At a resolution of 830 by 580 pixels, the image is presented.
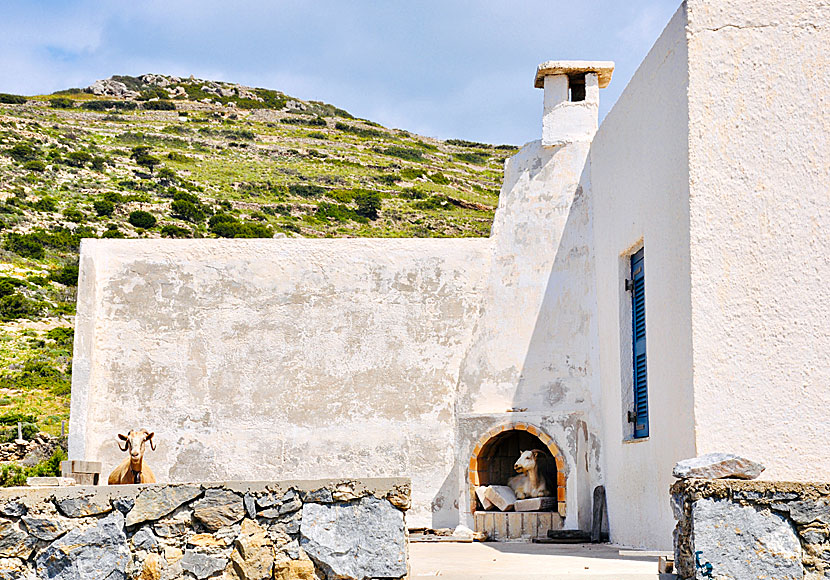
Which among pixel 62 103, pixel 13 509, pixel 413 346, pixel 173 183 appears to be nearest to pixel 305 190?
pixel 173 183

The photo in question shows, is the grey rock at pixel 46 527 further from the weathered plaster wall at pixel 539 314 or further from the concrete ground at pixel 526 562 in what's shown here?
the weathered plaster wall at pixel 539 314

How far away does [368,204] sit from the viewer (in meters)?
39.0

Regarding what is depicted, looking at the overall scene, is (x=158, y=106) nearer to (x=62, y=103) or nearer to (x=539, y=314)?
(x=62, y=103)

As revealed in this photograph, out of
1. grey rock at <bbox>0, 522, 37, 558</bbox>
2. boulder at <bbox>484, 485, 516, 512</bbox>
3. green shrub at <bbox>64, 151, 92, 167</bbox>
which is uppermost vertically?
green shrub at <bbox>64, 151, 92, 167</bbox>

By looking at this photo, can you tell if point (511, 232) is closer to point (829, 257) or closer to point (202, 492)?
point (829, 257)

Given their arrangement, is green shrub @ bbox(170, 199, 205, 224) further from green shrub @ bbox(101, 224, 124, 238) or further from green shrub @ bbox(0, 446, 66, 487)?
green shrub @ bbox(0, 446, 66, 487)

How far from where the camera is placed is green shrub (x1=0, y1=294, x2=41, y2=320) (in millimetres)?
26719

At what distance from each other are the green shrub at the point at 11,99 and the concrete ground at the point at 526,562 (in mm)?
45425

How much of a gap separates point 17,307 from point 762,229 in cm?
2357

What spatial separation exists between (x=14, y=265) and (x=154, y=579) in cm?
2610

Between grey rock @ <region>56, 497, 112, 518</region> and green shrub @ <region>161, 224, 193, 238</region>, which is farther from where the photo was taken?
green shrub @ <region>161, 224, 193, 238</region>

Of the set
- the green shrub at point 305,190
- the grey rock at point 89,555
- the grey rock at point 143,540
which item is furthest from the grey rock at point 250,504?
the green shrub at point 305,190

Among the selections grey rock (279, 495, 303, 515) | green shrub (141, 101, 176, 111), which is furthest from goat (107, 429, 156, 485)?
green shrub (141, 101, 176, 111)

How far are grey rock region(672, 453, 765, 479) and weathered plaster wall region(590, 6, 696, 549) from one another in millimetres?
2570
